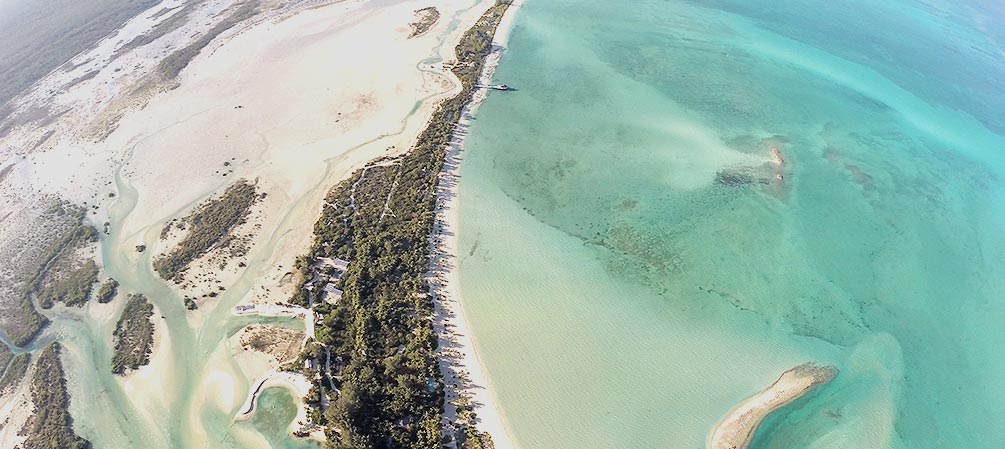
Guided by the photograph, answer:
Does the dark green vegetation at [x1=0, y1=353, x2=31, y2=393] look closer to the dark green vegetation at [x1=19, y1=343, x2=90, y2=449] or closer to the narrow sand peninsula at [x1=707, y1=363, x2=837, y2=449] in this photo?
the dark green vegetation at [x1=19, y1=343, x2=90, y2=449]

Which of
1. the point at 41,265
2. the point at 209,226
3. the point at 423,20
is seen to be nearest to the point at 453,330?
the point at 209,226

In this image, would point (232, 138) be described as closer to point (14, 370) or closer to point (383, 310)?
point (14, 370)

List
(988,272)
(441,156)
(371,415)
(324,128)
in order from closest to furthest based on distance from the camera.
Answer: (371,415) < (988,272) < (441,156) < (324,128)

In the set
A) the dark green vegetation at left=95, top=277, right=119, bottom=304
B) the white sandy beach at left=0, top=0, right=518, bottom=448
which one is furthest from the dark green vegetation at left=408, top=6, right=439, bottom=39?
the dark green vegetation at left=95, top=277, right=119, bottom=304

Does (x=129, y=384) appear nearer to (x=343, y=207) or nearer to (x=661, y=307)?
(x=343, y=207)

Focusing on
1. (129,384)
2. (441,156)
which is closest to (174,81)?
(441,156)
